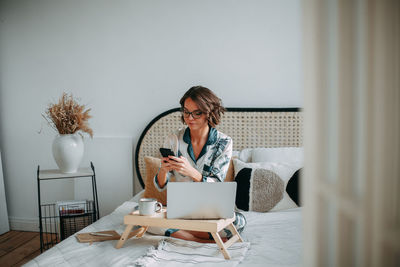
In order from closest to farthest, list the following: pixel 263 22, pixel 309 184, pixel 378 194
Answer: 1. pixel 378 194
2. pixel 309 184
3. pixel 263 22

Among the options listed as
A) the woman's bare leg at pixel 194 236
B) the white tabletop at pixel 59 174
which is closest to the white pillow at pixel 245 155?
the woman's bare leg at pixel 194 236

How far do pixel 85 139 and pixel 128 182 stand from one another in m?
0.55

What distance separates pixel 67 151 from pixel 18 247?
989 mm

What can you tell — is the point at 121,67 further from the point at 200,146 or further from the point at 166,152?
the point at 166,152

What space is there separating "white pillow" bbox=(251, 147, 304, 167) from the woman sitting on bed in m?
0.52

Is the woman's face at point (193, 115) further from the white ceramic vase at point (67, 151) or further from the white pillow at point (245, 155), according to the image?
the white ceramic vase at point (67, 151)

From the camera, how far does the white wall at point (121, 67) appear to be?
8.61ft

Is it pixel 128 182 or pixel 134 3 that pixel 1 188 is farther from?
pixel 134 3

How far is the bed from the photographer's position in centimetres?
147

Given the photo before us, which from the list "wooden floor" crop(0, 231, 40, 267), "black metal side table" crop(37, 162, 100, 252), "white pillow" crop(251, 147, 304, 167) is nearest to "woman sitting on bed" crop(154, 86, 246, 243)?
"white pillow" crop(251, 147, 304, 167)

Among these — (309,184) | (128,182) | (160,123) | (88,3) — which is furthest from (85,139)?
(309,184)

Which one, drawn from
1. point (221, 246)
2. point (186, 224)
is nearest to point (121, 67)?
point (186, 224)

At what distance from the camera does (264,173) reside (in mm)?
2121

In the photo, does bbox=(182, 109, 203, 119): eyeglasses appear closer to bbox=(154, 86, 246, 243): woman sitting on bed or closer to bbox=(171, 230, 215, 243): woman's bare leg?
bbox=(154, 86, 246, 243): woman sitting on bed
